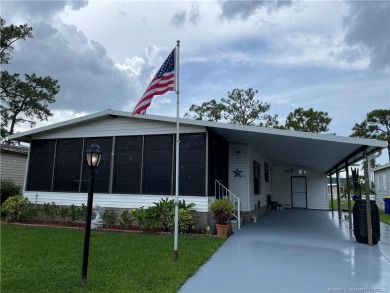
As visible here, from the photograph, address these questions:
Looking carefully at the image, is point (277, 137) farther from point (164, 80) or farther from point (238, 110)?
point (238, 110)

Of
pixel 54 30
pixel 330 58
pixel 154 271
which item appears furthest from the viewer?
pixel 54 30

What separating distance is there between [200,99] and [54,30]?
13.2 m

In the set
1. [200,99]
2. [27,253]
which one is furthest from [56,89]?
[27,253]

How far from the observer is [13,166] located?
14.1m

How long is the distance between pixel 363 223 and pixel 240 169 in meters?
4.26

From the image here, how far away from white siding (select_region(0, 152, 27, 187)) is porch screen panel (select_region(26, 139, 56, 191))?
500cm

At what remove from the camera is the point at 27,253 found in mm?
5207

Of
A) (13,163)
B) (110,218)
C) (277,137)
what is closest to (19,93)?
(13,163)

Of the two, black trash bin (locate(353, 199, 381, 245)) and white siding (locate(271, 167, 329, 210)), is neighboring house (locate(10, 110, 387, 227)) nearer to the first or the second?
black trash bin (locate(353, 199, 381, 245))

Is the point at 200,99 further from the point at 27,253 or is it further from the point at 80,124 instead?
the point at 27,253

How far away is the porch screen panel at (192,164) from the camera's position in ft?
25.7

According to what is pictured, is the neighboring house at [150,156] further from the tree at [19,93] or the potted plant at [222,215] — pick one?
the tree at [19,93]

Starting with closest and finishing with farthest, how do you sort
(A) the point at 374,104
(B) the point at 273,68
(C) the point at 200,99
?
(B) the point at 273,68 < (A) the point at 374,104 < (C) the point at 200,99

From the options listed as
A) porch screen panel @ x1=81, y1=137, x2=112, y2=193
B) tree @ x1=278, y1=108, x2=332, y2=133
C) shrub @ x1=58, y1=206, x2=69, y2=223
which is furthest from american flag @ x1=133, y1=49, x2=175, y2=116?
tree @ x1=278, y1=108, x2=332, y2=133
